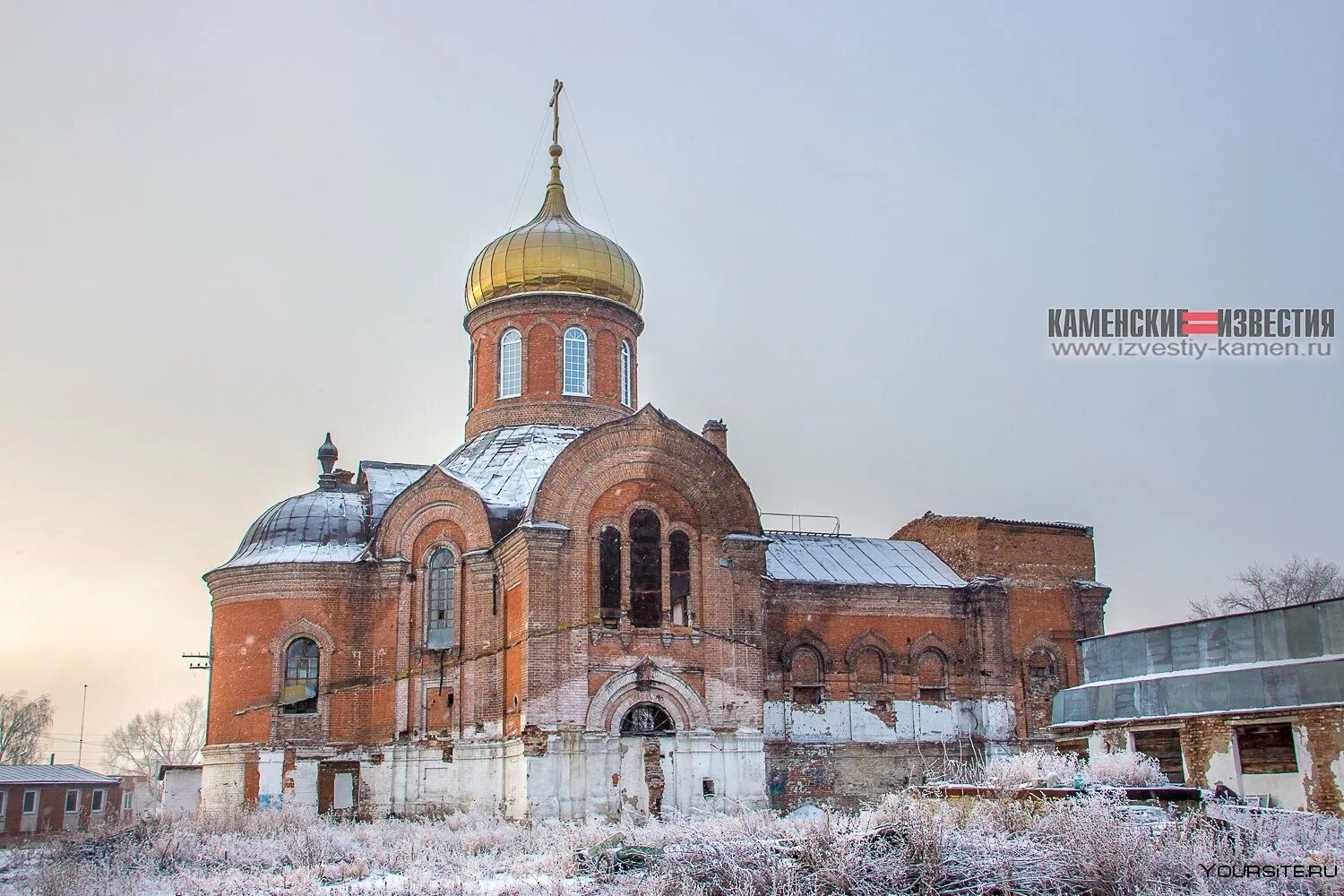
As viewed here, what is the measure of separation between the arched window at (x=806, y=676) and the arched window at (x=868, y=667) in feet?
2.74

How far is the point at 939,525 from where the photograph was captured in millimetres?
30531

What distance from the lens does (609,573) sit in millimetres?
23516

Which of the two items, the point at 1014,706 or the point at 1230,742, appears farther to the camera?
the point at 1014,706

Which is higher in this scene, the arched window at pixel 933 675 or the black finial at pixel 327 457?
the black finial at pixel 327 457

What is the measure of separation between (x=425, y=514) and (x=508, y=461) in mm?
2075

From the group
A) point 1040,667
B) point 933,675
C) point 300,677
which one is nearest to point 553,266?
point 300,677

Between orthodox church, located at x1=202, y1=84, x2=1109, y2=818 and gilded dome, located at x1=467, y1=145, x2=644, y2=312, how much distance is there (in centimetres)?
6

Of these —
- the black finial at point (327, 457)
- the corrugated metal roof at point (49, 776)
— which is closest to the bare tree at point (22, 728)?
the corrugated metal roof at point (49, 776)

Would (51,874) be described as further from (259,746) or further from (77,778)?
(77,778)

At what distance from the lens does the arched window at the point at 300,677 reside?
24.9 metres

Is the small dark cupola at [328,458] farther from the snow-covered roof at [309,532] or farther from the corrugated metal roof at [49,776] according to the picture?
the corrugated metal roof at [49,776]

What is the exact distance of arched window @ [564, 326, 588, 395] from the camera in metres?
28.4

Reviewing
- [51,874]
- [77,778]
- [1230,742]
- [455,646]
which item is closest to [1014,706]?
[1230,742]

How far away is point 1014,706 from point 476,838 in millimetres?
13763
